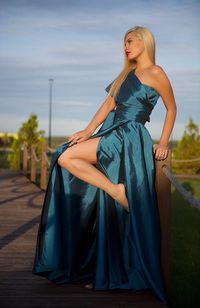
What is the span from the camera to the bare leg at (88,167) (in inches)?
136

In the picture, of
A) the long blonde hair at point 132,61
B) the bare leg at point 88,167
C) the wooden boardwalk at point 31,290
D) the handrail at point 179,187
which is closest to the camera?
the handrail at point 179,187

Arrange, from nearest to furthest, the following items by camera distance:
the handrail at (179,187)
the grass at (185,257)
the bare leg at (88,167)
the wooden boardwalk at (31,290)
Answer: the handrail at (179,187) < the wooden boardwalk at (31,290) < the bare leg at (88,167) < the grass at (185,257)

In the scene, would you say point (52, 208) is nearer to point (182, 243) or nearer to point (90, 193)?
point (90, 193)

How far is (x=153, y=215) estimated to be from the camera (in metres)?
3.46

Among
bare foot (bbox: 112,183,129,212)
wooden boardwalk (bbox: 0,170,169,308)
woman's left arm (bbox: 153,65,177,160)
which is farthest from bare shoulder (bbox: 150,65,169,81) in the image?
wooden boardwalk (bbox: 0,170,169,308)

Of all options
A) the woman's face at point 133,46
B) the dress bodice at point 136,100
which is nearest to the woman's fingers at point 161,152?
the dress bodice at point 136,100

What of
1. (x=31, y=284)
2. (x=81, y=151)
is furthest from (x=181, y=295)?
(x=81, y=151)

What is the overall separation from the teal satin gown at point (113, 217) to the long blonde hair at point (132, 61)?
66 mm

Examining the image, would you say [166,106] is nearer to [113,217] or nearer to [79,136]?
[79,136]

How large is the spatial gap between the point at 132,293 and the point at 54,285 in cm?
52

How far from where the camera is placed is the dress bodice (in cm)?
353

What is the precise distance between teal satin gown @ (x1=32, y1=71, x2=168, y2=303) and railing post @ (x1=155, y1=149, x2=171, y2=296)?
4cm

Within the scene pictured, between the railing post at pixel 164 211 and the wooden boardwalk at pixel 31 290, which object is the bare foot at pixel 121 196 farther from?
the wooden boardwalk at pixel 31 290

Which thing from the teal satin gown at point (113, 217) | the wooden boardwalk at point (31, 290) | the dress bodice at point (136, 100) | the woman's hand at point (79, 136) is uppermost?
the dress bodice at point (136, 100)
